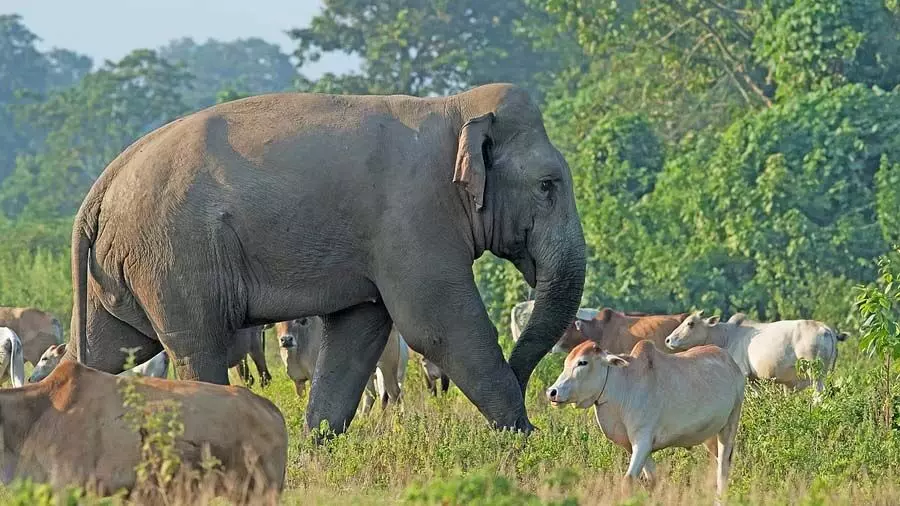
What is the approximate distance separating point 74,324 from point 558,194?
124 inches

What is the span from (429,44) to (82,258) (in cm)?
3632

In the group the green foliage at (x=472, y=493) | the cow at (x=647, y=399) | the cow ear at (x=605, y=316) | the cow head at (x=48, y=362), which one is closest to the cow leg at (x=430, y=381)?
the cow ear at (x=605, y=316)

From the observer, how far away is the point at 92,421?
26.5ft

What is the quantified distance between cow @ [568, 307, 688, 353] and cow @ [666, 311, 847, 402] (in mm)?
603

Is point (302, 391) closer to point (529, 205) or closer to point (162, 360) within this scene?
point (162, 360)

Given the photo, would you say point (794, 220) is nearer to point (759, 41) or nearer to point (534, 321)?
point (759, 41)

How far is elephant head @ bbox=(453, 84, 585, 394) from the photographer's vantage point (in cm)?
1103

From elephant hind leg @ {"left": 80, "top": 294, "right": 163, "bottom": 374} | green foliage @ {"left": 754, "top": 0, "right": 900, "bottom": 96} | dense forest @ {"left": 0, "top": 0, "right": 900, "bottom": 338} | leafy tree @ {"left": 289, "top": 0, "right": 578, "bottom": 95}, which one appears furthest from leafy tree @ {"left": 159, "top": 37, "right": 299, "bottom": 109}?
elephant hind leg @ {"left": 80, "top": 294, "right": 163, "bottom": 374}

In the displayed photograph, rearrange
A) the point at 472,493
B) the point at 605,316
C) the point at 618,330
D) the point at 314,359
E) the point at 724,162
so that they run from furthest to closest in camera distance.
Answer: the point at 724,162 → the point at 605,316 → the point at 618,330 → the point at 314,359 → the point at 472,493

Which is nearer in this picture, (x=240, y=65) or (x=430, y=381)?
(x=430, y=381)

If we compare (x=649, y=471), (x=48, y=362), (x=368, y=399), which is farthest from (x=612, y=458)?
(x=48, y=362)

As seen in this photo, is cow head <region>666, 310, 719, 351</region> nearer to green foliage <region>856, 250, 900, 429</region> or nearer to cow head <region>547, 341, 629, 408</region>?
green foliage <region>856, 250, 900, 429</region>

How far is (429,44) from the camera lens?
4694 centimetres

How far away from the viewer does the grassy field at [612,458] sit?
9.62 m
